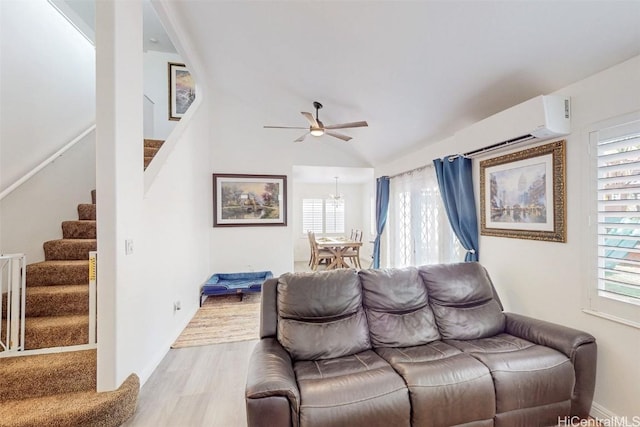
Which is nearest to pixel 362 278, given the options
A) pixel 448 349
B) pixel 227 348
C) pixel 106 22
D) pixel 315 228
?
pixel 448 349

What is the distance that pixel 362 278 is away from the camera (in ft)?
7.12

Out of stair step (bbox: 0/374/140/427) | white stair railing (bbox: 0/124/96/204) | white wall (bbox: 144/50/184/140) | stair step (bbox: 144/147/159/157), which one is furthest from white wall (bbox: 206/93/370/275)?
stair step (bbox: 0/374/140/427)

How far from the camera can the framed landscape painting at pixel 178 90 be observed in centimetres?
510

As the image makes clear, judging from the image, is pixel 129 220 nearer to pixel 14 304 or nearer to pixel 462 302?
pixel 14 304

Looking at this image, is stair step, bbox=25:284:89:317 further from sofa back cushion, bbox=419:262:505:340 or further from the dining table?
the dining table

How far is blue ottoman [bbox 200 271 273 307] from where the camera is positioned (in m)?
4.20

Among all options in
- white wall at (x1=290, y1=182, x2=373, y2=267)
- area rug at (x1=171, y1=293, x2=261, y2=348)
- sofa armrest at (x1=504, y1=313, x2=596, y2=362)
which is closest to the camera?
sofa armrest at (x1=504, y1=313, x2=596, y2=362)

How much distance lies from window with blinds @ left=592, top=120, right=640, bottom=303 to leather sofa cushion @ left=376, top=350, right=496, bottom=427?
3.47ft

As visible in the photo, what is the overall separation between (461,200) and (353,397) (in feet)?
8.10

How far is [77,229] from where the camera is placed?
2904 millimetres

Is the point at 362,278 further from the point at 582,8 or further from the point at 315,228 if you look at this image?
the point at 315,228

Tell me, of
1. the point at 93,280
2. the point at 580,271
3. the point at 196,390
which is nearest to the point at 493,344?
the point at 580,271

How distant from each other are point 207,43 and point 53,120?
1.96 m

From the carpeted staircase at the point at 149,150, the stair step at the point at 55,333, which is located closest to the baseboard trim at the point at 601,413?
the stair step at the point at 55,333
